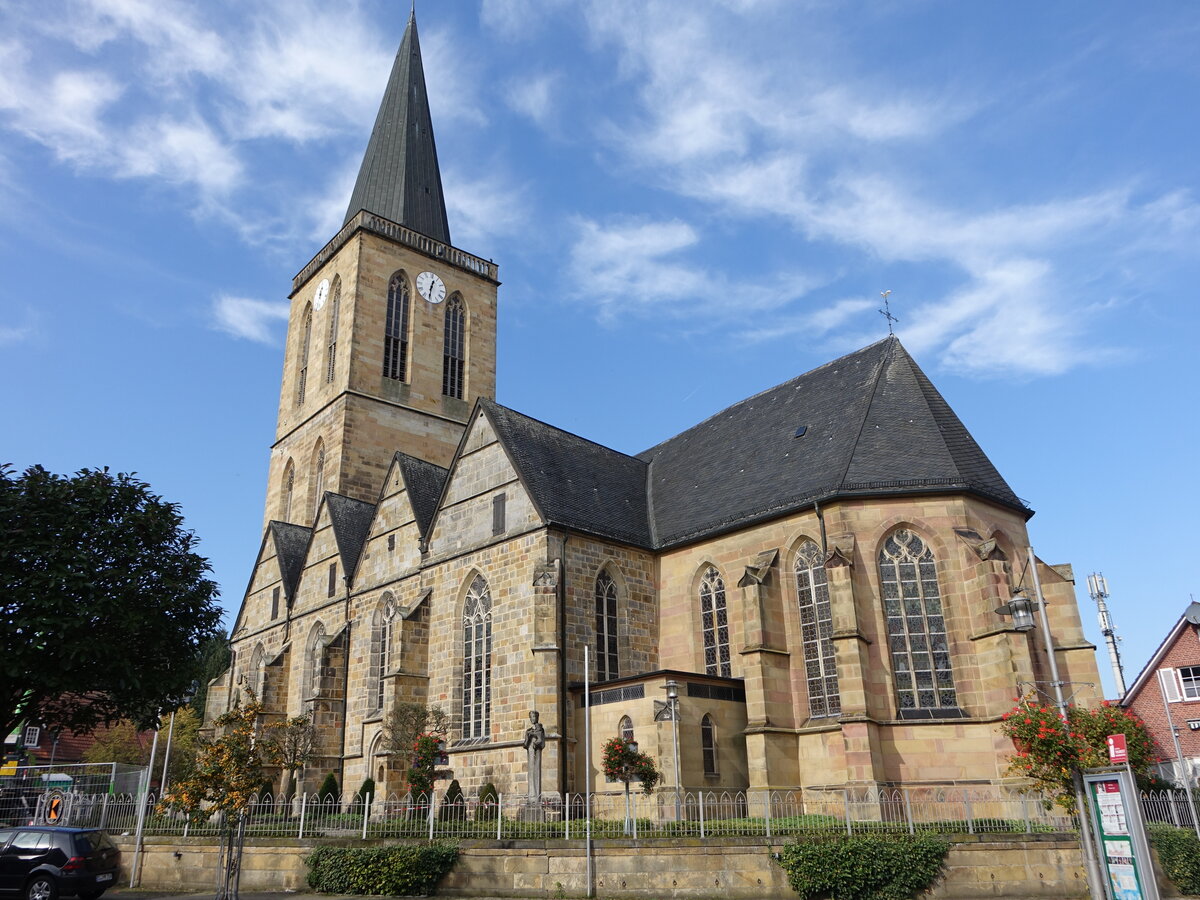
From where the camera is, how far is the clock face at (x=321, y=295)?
46.2 metres

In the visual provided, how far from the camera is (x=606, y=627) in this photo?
26.4 m

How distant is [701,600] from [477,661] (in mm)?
6752

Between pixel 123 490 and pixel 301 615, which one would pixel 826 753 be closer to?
pixel 123 490

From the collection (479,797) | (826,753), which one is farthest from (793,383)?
(479,797)

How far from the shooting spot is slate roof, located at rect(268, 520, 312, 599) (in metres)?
38.3

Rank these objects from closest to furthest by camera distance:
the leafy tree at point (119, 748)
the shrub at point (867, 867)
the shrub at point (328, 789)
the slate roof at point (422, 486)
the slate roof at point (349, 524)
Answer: the shrub at point (867, 867), the shrub at point (328, 789), the slate roof at point (422, 486), the slate roof at point (349, 524), the leafy tree at point (119, 748)

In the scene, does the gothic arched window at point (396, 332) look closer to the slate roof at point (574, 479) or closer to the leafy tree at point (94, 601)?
the slate roof at point (574, 479)

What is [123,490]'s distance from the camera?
2492cm

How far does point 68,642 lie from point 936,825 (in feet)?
63.9

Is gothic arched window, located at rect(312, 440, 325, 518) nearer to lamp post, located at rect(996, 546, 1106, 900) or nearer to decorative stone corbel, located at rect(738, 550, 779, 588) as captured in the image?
decorative stone corbel, located at rect(738, 550, 779, 588)

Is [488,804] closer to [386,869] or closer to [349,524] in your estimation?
[386,869]

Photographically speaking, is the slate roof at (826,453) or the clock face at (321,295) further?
the clock face at (321,295)

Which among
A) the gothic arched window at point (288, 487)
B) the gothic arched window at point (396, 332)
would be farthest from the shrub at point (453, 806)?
the gothic arched window at point (396, 332)

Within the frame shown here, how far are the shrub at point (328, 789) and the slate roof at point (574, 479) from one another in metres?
11.6
